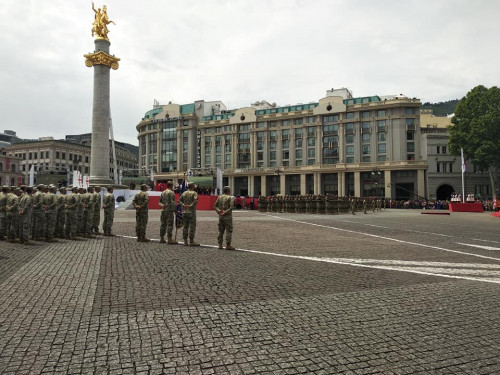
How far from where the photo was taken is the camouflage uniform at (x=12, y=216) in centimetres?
1163

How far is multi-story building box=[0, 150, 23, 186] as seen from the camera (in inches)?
3344

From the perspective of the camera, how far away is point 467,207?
42.2 m

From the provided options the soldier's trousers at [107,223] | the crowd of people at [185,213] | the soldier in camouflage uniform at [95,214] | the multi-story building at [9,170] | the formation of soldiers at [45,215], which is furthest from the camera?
the multi-story building at [9,170]

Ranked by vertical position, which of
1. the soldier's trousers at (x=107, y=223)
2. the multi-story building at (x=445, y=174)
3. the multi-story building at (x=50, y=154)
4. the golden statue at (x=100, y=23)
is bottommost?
the soldier's trousers at (x=107, y=223)

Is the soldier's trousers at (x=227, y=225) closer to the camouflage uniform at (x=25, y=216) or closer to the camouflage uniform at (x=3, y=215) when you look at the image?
the camouflage uniform at (x=25, y=216)

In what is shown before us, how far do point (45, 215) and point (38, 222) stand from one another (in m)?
0.36

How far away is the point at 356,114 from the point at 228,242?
63.3 metres

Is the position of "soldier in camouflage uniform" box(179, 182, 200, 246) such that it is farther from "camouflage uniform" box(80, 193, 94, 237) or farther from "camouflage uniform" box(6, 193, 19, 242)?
"camouflage uniform" box(6, 193, 19, 242)

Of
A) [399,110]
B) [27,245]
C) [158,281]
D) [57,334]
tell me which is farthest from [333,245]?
[399,110]

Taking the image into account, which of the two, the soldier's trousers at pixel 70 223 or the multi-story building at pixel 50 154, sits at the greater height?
the multi-story building at pixel 50 154

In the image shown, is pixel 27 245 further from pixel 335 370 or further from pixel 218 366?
pixel 335 370

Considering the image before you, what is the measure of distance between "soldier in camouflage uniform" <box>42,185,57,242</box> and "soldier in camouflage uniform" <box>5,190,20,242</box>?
82 centimetres

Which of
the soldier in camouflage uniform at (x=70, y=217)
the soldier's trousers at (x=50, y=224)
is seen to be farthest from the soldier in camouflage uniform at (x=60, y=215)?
the soldier's trousers at (x=50, y=224)

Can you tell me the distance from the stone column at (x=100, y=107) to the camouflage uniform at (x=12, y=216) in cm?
2830
